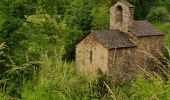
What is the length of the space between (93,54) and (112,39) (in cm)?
202

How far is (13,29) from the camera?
20.0m

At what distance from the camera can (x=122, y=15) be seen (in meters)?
37.8

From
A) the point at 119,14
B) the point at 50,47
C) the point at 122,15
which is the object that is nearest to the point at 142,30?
the point at 122,15

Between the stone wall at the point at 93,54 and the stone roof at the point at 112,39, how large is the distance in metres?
0.47

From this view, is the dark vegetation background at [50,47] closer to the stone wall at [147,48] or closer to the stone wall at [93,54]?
the stone wall at [93,54]

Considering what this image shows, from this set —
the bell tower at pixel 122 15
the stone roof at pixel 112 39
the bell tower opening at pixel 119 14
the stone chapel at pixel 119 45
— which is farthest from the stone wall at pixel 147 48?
the bell tower opening at pixel 119 14

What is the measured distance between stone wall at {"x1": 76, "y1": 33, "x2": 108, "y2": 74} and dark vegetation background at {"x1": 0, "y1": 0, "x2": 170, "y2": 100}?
87.5 inches

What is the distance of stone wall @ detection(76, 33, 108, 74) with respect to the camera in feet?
113

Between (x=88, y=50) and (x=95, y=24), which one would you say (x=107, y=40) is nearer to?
(x=88, y=50)

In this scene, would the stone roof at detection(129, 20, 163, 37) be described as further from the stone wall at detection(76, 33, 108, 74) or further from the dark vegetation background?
the dark vegetation background

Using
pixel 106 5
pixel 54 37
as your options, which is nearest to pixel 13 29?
pixel 54 37

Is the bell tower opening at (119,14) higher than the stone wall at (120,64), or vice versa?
the bell tower opening at (119,14)

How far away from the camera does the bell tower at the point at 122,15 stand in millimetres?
37125

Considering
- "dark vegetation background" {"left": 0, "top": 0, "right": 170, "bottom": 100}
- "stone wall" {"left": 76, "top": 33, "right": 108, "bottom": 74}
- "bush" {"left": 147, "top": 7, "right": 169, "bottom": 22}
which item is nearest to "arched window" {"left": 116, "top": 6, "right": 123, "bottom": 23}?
"stone wall" {"left": 76, "top": 33, "right": 108, "bottom": 74}
